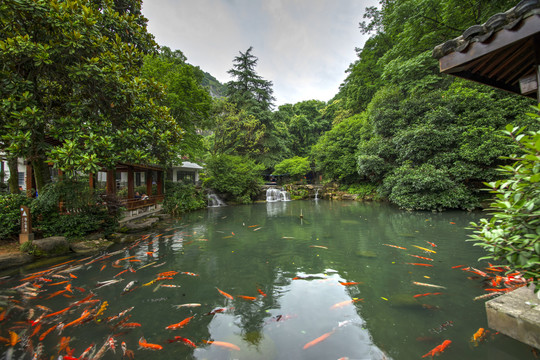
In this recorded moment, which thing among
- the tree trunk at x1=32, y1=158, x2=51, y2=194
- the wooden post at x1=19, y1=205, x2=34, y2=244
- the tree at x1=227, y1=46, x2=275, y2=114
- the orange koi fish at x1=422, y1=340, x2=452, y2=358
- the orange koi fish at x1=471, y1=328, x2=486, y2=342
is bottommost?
the orange koi fish at x1=422, y1=340, x2=452, y2=358

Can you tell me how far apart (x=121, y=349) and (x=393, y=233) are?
7926 millimetres

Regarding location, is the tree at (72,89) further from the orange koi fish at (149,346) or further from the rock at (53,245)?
the orange koi fish at (149,346)

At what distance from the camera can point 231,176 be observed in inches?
724

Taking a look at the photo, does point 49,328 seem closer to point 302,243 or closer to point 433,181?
point 302,243

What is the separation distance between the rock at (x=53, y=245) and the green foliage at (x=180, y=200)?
7576mm

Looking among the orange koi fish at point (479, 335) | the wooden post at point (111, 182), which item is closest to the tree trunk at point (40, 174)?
the wooden post at point (111, 182)

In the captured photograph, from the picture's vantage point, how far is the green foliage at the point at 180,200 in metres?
13.7

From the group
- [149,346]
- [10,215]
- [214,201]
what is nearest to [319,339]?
[149,346]

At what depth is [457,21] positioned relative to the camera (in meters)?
11.6

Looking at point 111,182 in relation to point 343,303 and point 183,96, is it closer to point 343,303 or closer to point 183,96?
point 183,96

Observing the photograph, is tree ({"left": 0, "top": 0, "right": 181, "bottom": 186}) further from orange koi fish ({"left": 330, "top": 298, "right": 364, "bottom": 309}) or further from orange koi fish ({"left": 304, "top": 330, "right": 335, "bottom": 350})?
orange koi fish ({"left": 330, "top": 298, "right": 364, "bottom": 309})

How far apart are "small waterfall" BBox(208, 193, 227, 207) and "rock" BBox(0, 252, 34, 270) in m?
13.5

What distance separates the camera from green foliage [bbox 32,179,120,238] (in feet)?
19.6

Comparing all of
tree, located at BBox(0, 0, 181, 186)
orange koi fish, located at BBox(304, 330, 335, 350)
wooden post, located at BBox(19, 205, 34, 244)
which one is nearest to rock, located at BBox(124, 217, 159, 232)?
wooden post, located at BBox(19, 205, 34, 244)
